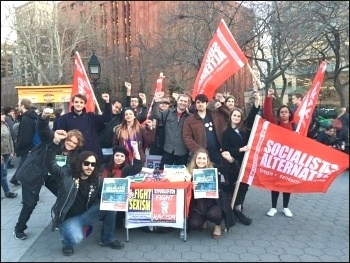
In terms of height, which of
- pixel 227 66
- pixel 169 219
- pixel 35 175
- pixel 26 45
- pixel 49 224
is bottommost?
pixel 49 224

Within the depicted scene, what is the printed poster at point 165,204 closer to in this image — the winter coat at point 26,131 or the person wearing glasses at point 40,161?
the person wearing glasses at point 40,161

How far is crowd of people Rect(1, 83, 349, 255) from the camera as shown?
13.2 feet

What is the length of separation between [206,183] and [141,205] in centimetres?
87

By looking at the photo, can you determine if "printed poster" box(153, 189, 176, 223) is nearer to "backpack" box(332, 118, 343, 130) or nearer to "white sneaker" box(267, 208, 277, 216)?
"white sneaker" box(267, 208, 277, 216)

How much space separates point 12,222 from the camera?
16.2ft

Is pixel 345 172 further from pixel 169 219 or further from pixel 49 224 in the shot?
pixel 49 224

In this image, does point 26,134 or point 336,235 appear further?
point 26,134

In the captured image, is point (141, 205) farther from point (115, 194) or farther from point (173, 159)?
point (173, 159)

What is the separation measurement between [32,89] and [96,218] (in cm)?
1586

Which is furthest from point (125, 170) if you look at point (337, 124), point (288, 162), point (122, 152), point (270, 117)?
point (337, 124)

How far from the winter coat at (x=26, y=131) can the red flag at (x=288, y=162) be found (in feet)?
13.3

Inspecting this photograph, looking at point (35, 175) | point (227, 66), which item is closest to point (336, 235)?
point (227, 66)

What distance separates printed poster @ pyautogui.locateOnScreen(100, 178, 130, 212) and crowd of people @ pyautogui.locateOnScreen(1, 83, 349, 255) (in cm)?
12

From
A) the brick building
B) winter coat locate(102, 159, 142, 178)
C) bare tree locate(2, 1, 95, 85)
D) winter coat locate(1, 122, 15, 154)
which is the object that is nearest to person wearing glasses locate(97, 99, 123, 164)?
winter coat locate(102, 159, 142, 178)
